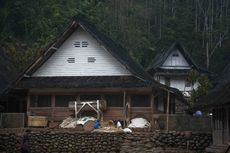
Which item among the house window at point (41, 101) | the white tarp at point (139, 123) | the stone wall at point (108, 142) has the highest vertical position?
the house window at point (41, 101)

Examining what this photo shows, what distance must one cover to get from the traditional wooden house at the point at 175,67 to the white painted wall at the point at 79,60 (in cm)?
1945

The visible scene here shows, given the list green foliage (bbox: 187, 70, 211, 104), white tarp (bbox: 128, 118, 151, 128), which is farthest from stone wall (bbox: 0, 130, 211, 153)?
green foliage (bbox: 187, 70, 211, 104)

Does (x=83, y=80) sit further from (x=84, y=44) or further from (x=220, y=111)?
(x=220, y=111)

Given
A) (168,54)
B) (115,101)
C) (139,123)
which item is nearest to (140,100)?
(115,101)

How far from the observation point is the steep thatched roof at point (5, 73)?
114ft

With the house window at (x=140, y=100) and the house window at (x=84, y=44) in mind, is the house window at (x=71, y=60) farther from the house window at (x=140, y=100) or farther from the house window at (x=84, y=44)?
the house window at (x=140, y=100)

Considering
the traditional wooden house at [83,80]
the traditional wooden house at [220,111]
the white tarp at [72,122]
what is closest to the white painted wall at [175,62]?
the traditional wooden house at [83,80]

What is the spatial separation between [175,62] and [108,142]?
89.3 ft

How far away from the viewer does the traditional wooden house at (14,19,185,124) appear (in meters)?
31.1

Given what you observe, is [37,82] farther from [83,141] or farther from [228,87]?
[228,87]

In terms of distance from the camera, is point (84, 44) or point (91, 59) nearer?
point (91, 59)

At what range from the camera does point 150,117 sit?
3108 cm

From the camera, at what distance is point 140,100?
31703 mm

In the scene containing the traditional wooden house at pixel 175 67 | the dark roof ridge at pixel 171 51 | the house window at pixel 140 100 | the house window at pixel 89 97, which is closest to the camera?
the house window at pixel 140 100
